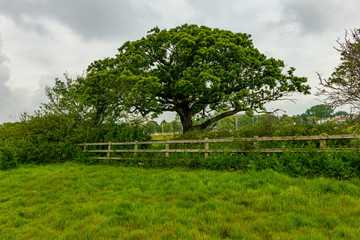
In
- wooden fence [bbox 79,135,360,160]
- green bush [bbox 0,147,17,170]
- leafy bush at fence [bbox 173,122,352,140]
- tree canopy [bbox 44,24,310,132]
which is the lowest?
green bush [bbox 0,147,17,170]

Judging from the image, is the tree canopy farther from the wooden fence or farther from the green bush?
the green bush

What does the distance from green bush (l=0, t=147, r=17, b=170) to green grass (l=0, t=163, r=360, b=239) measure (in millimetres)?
7214

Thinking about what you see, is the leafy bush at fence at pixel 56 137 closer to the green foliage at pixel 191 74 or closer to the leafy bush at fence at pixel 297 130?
the green foliage at pixel 191 74

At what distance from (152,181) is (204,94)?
1191cm

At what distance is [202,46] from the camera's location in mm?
17234

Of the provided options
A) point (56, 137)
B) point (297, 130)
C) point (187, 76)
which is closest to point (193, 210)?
point (297, 130)

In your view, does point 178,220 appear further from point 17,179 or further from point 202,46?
point 202,46

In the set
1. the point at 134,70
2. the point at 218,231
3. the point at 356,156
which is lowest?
the point at 218,231

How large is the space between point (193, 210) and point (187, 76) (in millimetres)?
12698

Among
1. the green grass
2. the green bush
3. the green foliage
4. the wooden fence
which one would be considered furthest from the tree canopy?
the green grass

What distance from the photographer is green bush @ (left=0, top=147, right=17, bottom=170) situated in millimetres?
12527

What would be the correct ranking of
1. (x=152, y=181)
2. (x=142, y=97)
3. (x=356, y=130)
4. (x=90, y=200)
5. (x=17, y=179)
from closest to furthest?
(x=90, y=200)
(x=152, y=181)
(x=356, y=130)
(x=17, y=179)
(x=142, y=97)

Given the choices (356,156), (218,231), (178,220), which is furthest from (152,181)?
(356,156)

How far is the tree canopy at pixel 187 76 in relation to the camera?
1595cm
